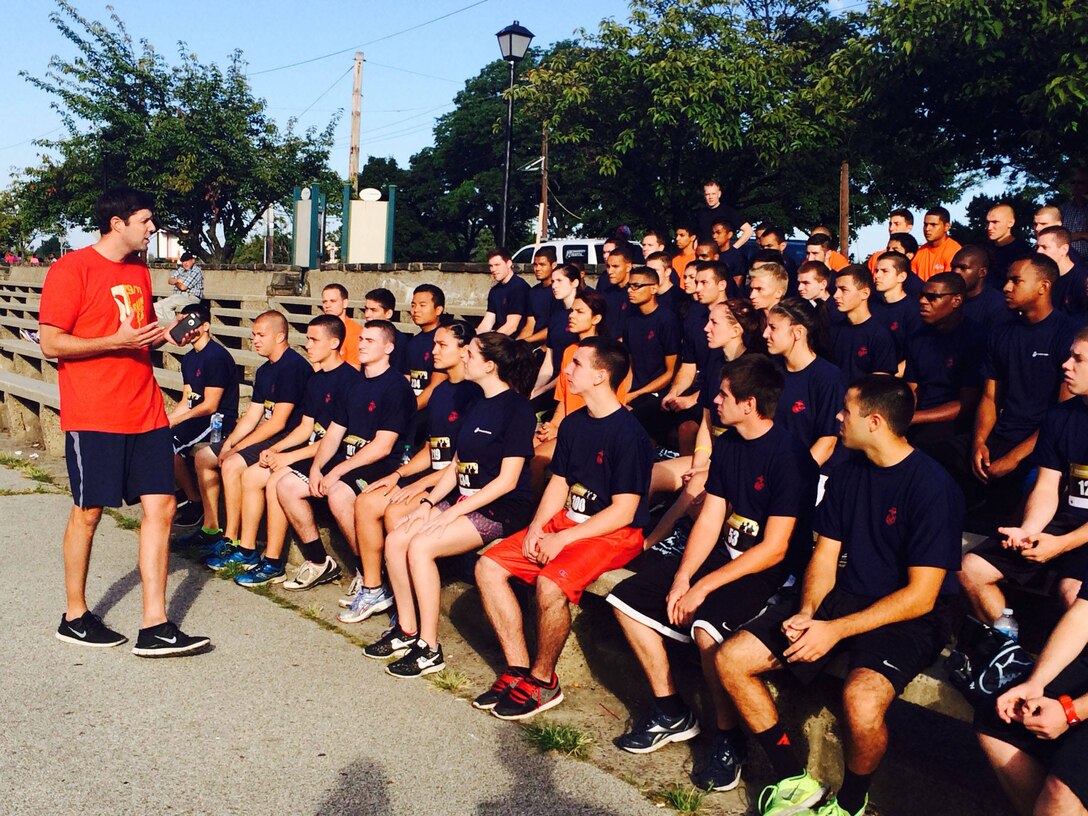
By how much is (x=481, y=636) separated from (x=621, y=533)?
1197mm

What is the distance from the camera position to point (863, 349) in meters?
6.67

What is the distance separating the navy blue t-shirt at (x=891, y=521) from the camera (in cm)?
365

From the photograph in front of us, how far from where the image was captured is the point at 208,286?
19719mm

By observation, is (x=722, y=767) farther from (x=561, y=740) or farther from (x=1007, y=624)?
(x=1007, y=624)

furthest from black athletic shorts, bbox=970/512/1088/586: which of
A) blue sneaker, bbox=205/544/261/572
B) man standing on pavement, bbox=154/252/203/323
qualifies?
man standing on pavement, bbox=154/252/203/323

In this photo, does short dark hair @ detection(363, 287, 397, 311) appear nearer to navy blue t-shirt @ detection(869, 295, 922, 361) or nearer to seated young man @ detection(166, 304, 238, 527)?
seated young man @ detection(166, 304, 238, 527)

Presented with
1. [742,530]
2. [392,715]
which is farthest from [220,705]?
[742,530]

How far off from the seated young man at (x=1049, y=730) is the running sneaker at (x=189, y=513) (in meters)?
6.10

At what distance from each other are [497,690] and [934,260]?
6.11 meters

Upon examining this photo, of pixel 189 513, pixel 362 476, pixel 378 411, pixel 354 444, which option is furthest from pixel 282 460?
pixel 189 513

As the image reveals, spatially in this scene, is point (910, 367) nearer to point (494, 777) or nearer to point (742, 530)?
point (742, 530)

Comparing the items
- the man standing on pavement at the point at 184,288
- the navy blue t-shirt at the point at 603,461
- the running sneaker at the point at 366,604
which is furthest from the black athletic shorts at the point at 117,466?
the man standing on pavement at the point at 184,288

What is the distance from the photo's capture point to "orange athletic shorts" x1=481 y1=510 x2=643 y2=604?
4582 mm

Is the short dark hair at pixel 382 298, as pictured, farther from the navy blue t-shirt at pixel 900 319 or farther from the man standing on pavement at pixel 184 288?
the man standing on pavement at pixel 184 288
